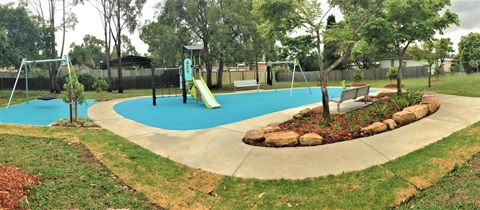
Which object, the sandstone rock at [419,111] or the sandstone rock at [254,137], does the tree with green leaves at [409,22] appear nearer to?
the sandstone rock at [419,111]

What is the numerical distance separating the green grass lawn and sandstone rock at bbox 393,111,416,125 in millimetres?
1123

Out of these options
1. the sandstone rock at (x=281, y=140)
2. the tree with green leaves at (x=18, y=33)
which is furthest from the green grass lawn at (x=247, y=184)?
the tree with green leaves at (x=18, y=33)

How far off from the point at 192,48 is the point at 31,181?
10684 mm

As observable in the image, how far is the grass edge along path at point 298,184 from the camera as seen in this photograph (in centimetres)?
345

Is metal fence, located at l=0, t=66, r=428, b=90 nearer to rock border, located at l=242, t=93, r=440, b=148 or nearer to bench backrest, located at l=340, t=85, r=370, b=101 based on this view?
bench backrest, located at l=340, t=85, r=370, b=101

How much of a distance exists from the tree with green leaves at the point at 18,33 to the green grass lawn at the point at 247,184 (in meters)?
15.5

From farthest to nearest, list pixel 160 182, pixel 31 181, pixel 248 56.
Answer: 1. pixel 248 56
2. pixel 160 182
3. pixel 31 181

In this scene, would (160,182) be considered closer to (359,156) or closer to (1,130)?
(359,156)

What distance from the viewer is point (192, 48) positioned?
540 inches

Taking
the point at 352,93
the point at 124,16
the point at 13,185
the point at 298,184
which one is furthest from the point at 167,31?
the point at 298,184

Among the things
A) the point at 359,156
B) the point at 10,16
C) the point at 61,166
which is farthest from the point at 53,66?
the point at 359,156

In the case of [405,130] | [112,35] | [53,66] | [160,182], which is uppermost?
[112,35]

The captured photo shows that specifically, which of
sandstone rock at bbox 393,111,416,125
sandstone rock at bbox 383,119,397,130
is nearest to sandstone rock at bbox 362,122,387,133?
sandstone rock at bbox 383,119,397,130

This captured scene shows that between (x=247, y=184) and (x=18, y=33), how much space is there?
20.4 m
